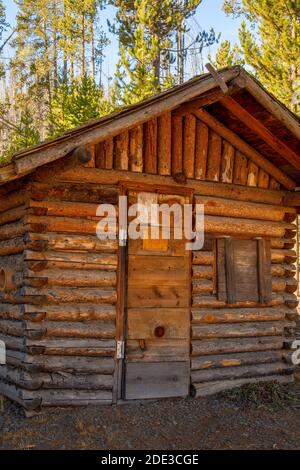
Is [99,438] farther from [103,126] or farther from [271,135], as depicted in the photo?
[271,135]

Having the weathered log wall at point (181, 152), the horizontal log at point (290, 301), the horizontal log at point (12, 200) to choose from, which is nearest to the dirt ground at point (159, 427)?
the horizontal log at point (290, 301)

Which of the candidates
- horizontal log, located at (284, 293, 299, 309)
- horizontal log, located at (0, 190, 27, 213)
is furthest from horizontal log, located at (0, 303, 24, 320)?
horizontal log, located at (284, 293, 299, 309)

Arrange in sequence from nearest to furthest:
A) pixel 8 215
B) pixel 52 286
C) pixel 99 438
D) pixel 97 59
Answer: pixel 99 438 → pixel 52 286 → pixel 8 215 → pixel 97 59

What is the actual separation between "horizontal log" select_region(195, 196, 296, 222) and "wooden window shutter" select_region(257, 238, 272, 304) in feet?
1.55

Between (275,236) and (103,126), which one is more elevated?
(103,126)

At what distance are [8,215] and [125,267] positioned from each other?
2043 millimetres

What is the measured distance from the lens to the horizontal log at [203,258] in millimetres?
8172

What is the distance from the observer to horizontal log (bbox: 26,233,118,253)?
23.3 feet

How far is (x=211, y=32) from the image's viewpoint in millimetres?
24672

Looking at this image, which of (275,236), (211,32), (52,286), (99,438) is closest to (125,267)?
(52,286)

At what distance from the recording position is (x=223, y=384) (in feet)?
27.0

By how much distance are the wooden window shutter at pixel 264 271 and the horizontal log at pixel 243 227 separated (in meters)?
0.20

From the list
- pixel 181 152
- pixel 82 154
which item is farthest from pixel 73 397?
pixel 181 152

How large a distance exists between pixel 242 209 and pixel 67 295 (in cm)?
333
